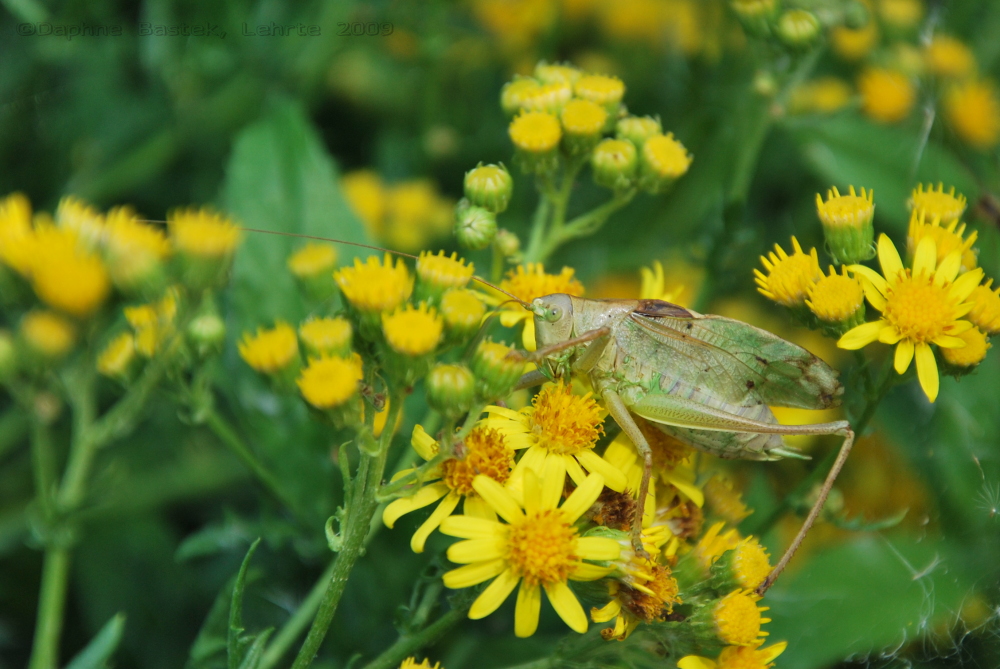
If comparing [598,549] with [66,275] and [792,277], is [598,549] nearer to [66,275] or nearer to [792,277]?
[792,277]

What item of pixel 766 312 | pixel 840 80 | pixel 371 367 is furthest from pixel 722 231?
pixel 840 80

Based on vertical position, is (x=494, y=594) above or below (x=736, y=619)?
above

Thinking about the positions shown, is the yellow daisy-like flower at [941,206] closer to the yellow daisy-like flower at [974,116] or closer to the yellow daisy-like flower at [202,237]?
the yellow daisy-like flower at [202,237]

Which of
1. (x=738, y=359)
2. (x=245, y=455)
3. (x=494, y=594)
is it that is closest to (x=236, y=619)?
(x=494, y=594)

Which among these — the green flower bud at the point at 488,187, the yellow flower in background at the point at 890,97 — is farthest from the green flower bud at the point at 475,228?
the yellow flower in background at the point at 890,97

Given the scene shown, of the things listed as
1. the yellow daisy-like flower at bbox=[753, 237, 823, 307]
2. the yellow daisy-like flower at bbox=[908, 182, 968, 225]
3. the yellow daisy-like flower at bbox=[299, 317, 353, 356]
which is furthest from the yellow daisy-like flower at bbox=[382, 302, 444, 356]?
the yellow daisy-like flower at bbox=[908, 182, 968, 225]

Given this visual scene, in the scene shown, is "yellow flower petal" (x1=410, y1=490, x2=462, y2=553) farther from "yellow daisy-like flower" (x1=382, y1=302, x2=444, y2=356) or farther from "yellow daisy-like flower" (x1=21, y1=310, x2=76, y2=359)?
"yellow daisy-like flower" (x1=21, y1=310, x2=76, y2=359)
